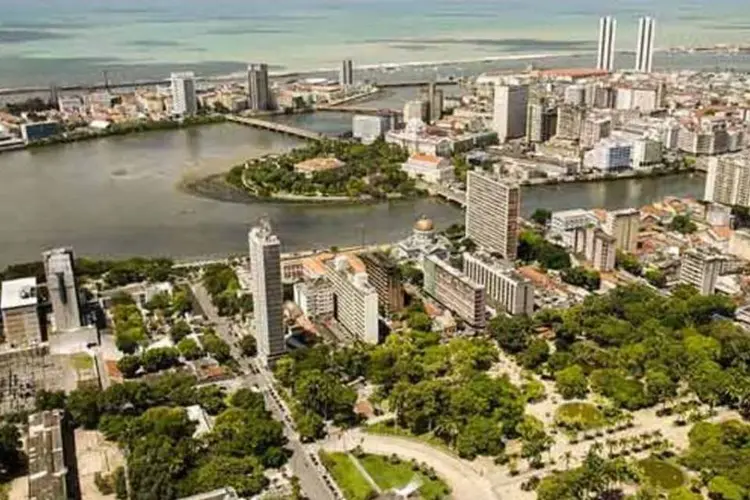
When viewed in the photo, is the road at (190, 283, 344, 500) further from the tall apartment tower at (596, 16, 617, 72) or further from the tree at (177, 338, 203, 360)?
the tall apartment tower at (596, 16, 617, 72)

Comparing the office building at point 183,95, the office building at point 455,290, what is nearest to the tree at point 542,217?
the office building at point 455,290

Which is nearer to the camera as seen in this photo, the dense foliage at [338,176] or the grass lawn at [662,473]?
the grass lawn at [662,473]

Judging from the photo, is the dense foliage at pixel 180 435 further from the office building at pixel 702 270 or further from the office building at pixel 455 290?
the office building at pixel 702 270

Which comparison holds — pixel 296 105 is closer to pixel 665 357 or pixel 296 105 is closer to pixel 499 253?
pixel 499 253

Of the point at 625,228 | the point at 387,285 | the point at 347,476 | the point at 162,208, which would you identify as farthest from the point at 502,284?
the point at 162,208

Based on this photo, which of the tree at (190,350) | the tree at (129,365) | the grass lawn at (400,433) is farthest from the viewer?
the tree at (190,350)
